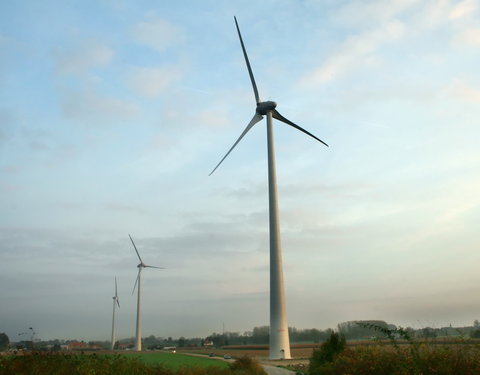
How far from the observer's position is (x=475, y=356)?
18156mm

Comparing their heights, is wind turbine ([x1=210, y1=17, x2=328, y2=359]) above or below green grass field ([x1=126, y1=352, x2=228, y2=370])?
above

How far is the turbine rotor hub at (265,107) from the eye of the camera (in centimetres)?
6284

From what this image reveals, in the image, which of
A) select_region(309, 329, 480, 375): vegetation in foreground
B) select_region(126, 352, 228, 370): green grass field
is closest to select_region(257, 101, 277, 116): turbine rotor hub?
select_region(126, 352, 228, 370): green grass field

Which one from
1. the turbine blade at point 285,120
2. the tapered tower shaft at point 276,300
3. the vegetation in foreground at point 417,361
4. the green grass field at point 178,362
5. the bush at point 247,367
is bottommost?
the bush at point 247,367

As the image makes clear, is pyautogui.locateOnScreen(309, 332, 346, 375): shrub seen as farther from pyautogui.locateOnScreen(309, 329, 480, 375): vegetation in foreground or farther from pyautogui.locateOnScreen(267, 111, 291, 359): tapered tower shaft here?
pyautogui.locateOnScreen(267, 111, 291, 359): tapered tower shaft

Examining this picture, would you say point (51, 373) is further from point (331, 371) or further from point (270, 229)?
point (270, 229)

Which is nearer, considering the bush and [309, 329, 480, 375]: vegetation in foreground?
[309, 329, 480, 375]: vegetation in foreground

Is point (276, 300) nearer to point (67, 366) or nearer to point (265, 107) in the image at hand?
point (265, 107)

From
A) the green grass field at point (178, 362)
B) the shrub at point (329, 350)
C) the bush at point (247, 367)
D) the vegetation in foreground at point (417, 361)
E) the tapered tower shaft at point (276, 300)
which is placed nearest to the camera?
the vegetation in foreground at point (417, 361)

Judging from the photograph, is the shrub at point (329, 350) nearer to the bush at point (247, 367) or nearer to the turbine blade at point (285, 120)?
the bush at point (247, 367)

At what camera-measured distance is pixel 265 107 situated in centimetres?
6322

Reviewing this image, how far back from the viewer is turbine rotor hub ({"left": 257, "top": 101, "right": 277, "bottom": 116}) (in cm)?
6284

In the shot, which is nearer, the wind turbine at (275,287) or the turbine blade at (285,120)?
the wind turbine at (275,287)

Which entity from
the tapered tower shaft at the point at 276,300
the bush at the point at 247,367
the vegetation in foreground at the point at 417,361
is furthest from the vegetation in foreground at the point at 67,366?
the tapered tower shaft at the point at 276,300
